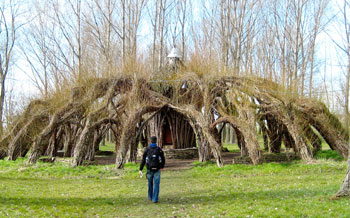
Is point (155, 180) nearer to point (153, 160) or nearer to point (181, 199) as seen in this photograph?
point (153, 160)

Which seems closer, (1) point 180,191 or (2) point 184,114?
(1) point 180,191

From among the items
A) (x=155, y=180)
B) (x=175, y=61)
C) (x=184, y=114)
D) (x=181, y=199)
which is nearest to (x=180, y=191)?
(x=181, y=199)

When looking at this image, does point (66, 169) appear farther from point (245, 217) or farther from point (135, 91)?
point (245, 217)

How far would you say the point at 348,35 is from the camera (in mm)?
25859

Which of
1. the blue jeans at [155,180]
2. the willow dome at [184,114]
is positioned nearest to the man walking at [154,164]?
the blue jeans at [155,180]

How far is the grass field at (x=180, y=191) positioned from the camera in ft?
25.1

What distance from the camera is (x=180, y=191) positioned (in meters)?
10.6

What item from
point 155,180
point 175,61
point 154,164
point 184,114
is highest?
point 175,61

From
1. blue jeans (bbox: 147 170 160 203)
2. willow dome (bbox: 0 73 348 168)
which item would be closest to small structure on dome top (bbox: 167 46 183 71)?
willow dome (bbox: 0 73 348 168)

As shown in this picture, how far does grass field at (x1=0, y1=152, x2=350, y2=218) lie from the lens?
7.65 metres

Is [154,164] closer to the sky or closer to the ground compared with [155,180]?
closer to the sky

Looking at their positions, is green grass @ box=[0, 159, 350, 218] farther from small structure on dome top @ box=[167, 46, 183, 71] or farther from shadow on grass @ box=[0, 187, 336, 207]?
small structure on dome top @ box=[167, 46, 183, 71]

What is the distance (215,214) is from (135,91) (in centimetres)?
1079

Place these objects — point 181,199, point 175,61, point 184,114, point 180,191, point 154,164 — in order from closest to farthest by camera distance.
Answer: point 154,164
point 181,199
point 180,191
point 184,114
point 175,61
